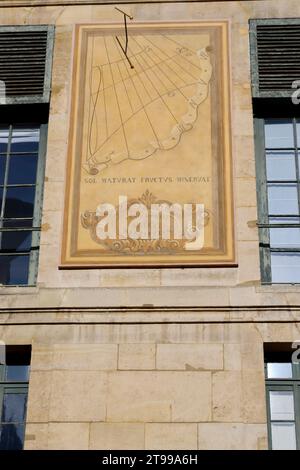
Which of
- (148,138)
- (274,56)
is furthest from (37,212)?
(274,56)

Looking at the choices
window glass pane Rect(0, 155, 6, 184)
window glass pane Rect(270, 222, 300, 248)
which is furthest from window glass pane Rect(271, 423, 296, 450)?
window glass pane Rect(0, 155, 6, 184)

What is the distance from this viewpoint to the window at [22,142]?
43.9ft

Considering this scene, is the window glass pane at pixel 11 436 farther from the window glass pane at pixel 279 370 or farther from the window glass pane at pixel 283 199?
the window glass pane at pixel 283 199

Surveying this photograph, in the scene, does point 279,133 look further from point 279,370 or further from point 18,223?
point 18,223

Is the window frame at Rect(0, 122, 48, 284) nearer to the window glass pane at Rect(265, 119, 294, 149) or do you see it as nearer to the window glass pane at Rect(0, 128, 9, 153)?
the window glass pane at Rect(0, 128, 9, 153)

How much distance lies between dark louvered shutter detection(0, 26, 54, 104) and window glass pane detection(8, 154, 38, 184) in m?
0.79

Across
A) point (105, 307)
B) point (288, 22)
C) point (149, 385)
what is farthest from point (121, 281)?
point (288, 22)

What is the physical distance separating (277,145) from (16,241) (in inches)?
147

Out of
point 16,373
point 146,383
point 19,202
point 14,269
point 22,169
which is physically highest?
point 22,169

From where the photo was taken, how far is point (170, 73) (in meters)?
14.3

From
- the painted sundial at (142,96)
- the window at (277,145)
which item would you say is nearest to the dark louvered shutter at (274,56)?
the window at (277,145)

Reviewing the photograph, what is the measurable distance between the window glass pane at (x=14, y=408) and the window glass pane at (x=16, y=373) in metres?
0.20

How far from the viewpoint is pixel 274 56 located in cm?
1434

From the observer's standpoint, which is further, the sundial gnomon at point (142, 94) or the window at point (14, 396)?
the sundial gnomon at point (142, 94)
